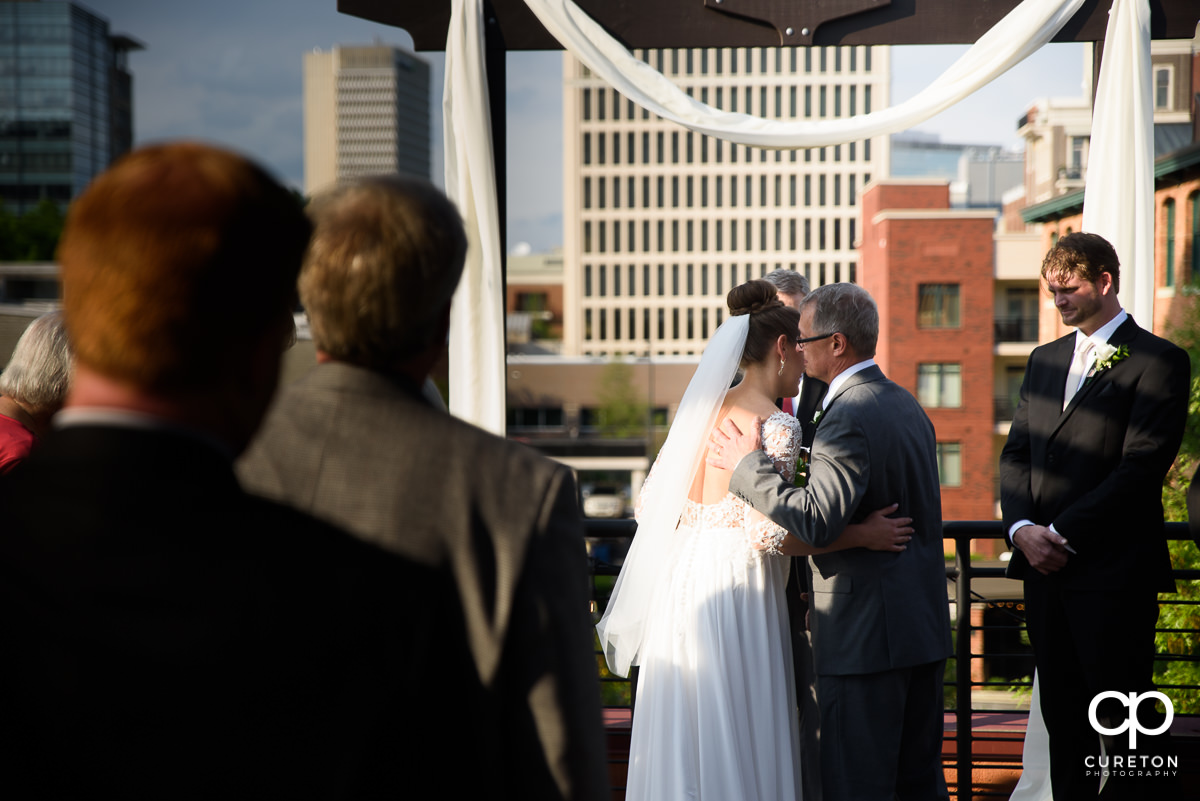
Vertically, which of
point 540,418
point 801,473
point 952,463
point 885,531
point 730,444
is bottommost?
point 952,463

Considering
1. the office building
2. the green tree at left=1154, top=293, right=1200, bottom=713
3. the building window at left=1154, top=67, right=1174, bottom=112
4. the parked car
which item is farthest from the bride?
the office building

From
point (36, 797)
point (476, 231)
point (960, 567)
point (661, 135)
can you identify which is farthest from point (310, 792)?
point (661, 135)

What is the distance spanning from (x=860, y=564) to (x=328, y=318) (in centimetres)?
233

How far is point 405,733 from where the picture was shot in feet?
3.76

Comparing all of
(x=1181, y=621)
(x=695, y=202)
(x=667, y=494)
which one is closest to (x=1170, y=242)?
(x=1181, y=621)

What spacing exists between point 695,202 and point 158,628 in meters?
102

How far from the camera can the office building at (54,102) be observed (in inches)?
3487

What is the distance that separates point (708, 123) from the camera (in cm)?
428

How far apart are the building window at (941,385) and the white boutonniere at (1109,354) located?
52275 millimetres

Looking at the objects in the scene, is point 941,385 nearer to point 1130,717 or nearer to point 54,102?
point 1130,717

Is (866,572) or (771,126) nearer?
(866,572)

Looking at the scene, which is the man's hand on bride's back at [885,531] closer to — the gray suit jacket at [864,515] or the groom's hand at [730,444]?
the gray suit jacket at [864,515]

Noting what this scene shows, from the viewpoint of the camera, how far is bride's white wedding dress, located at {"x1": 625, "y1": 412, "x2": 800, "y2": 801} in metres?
3.25

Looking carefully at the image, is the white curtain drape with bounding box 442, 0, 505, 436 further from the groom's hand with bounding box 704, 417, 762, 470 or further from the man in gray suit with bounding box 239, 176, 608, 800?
the man in gray suit with bounding box 239, 176, 608, 800
